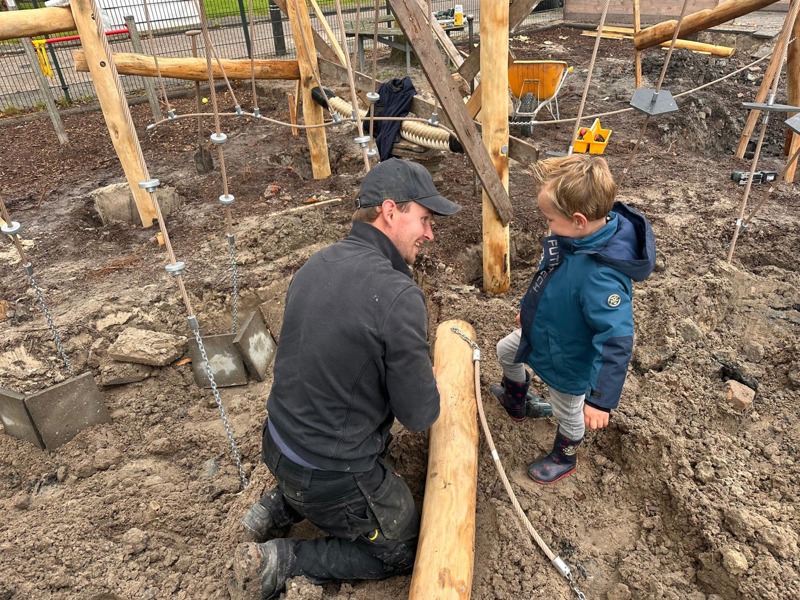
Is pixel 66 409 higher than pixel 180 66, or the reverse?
pixel 180 66

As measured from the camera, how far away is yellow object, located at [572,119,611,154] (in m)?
5.72

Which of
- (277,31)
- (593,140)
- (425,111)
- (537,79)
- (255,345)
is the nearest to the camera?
(255,345)

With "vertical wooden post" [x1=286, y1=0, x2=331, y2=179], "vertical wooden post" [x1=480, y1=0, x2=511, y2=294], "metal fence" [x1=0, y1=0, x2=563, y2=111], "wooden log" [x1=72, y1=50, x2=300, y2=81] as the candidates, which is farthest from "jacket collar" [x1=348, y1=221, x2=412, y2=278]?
"metal fence" [x1=0, y1=0, x2=563, y2=111]

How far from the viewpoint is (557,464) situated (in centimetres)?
269

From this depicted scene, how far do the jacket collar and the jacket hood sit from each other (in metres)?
0.77

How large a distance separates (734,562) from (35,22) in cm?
562

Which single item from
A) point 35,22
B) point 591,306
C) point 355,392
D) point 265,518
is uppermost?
point 35,22

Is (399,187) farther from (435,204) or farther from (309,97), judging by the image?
(309,97)

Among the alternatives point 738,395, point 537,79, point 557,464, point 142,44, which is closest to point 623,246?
point 557,464

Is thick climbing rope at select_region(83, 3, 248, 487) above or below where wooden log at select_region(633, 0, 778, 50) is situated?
below

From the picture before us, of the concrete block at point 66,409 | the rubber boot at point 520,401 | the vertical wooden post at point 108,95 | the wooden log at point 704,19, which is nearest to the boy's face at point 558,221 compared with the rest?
the rubber boot at point 520,401

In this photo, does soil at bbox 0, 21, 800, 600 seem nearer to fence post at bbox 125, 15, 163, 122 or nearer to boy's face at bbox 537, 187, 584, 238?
boy's face at bbox 537, 187, 584, 238

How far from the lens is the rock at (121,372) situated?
3.42 m

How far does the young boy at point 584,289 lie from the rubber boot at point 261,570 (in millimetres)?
1378
